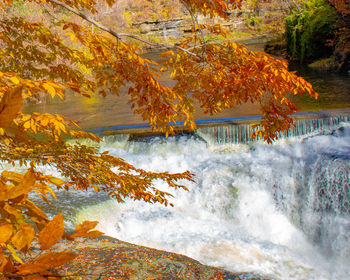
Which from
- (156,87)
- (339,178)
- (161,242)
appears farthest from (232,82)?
(339,178)

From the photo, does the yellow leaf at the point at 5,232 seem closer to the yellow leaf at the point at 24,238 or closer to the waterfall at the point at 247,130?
the yellow leaf at the point at 24,238

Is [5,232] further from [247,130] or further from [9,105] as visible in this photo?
[247,130]

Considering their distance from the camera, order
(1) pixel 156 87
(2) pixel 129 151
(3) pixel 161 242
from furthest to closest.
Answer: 1. (2) pixel 129 151
2. (3) pixel 161 242
3. (1) pixel 156 87

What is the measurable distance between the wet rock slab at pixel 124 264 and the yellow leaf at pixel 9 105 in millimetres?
1789

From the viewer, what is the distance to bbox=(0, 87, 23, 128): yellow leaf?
510 mm

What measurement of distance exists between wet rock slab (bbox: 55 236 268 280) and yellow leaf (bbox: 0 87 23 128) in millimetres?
1789

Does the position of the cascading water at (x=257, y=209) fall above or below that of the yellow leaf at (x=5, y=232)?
below

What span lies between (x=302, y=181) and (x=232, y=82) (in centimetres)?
416

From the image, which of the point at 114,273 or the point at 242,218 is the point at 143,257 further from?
the point at 242,218

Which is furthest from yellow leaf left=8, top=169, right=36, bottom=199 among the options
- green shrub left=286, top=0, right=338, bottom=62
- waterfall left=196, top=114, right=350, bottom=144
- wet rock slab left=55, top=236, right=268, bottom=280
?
green shrub left=286, top=0, right=338, bottom=62

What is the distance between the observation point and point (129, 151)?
302 inches

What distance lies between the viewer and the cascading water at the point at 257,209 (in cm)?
481

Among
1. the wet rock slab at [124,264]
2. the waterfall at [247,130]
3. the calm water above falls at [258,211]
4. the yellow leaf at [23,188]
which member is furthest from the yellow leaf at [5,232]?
the waterfall at [247,130]

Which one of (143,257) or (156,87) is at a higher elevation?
(156,87)
